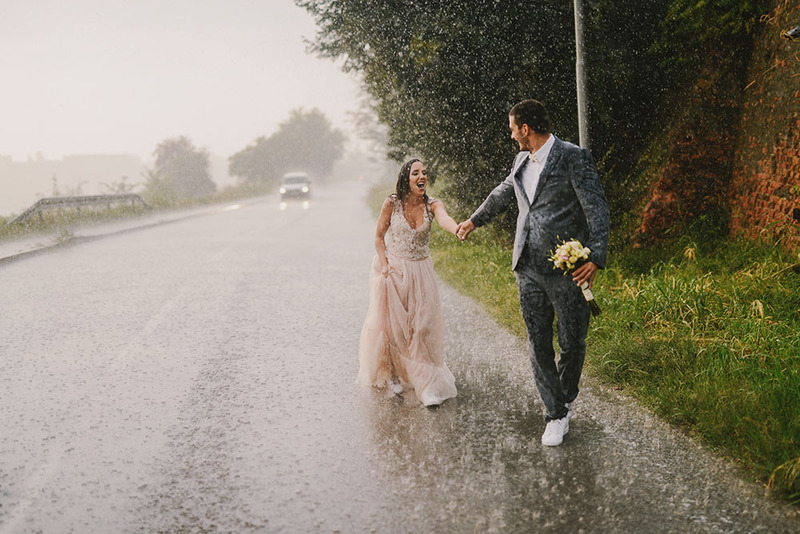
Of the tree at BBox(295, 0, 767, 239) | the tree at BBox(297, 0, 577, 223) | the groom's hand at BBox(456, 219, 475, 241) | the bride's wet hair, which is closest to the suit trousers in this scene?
the groom's hand at BBox(456, 219, 475, 241)

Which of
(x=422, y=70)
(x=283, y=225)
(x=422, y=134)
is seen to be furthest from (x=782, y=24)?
(x=283, y=225)

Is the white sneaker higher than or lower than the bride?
lower

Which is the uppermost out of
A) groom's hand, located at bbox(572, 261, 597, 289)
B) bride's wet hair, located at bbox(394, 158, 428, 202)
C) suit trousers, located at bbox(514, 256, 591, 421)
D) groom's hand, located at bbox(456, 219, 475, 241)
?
bride's wet hair, located at bbox(394, 158, 428, 202)

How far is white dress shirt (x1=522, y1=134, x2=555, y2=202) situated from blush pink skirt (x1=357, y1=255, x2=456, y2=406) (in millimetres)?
1269

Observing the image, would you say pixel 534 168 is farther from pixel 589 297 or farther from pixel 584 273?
pixel 589 297

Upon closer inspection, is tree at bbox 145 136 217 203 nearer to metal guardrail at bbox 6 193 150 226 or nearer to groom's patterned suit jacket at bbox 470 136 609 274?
metal guardrail at bbox 6 193 150 226

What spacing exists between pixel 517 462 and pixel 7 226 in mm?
17848

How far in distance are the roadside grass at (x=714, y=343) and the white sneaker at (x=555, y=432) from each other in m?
0.78

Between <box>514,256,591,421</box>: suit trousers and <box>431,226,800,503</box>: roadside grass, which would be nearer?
<box>431,226,800,503</box>: roadside grass

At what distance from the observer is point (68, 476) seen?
3.82 m

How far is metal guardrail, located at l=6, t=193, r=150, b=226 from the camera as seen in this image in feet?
61.8

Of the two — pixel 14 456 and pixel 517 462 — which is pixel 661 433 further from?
pixel 14 456

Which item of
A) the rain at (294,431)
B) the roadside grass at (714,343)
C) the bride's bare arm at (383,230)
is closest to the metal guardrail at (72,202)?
the rain at (294,431)

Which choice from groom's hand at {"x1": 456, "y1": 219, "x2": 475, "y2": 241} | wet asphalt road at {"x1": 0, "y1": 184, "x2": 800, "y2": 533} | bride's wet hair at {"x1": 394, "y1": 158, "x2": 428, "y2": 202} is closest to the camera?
wet asphalt road at {"x1": 0, "y1": 184, "x2": 800, "y2": 533}
